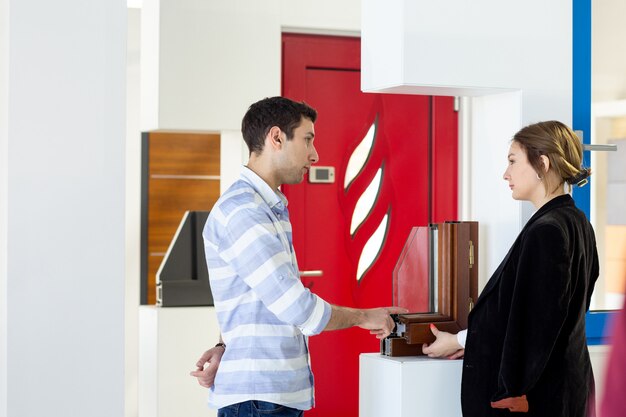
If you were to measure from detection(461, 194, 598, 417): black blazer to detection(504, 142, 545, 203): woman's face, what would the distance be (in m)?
0.07

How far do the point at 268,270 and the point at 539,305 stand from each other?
757mm

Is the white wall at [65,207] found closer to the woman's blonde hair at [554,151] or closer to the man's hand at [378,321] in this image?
the man's hand at [378,321]

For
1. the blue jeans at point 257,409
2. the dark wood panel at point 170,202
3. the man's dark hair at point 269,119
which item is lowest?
the blue jeans at point 257,409

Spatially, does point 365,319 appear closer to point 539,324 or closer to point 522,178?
point 539,324

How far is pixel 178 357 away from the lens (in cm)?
476

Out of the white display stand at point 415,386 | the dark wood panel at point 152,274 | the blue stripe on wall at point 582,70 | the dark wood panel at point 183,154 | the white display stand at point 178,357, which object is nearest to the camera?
the white display stand at point 415,386

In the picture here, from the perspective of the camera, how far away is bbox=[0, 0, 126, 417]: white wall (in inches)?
110

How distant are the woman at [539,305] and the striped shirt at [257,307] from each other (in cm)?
50

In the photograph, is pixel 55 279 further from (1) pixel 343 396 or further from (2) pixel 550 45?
(1) pixel 343 396

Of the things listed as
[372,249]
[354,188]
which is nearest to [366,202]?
[354,188]

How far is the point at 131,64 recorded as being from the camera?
6.94 m

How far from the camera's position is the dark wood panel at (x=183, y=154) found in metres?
7.16

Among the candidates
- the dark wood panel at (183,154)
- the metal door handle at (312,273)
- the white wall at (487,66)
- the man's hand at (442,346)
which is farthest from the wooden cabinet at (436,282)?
the dark wood panel at (183,154)

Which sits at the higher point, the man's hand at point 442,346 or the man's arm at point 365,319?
the man's arm at point 365,319
